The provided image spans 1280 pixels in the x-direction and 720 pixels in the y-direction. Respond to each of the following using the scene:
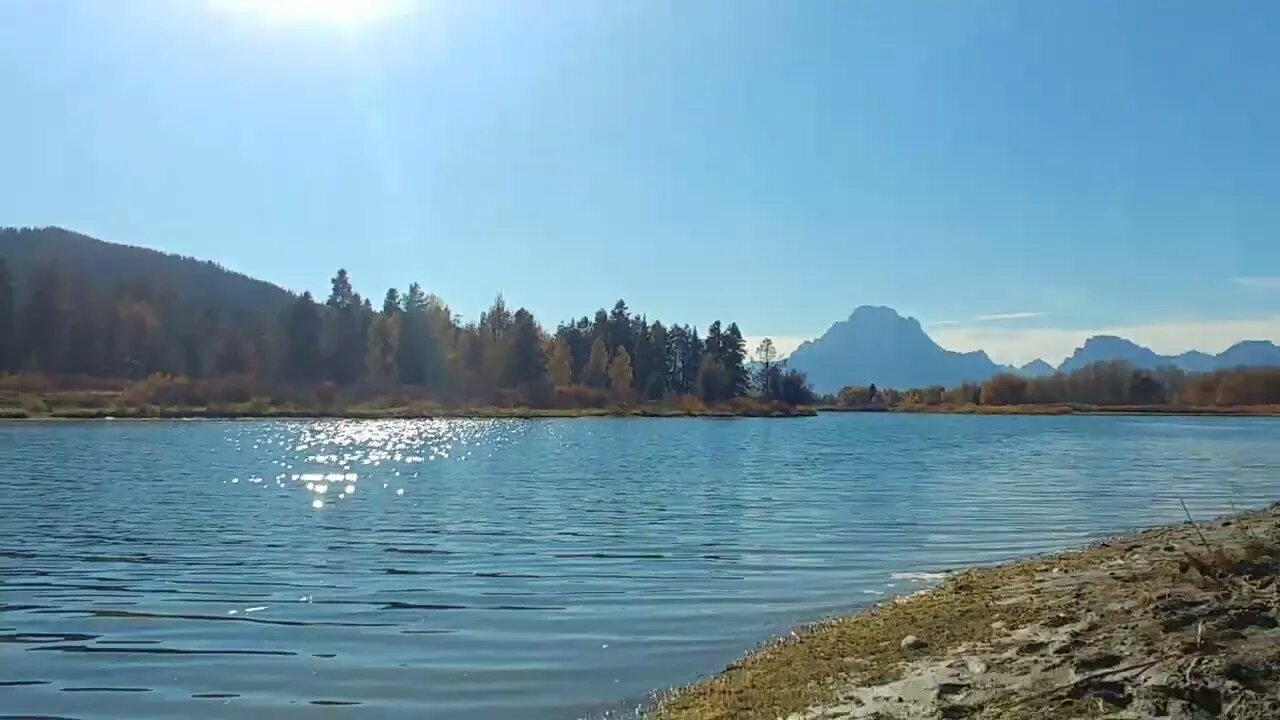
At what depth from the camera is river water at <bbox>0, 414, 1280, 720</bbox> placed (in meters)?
13.4

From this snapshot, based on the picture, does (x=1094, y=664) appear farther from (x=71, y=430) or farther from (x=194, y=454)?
(x=71, y=430)

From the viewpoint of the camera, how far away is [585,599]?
1900 cm

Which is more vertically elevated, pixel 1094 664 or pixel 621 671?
pixel 1094 664

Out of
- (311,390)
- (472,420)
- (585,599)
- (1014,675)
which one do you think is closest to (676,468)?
(585,599)

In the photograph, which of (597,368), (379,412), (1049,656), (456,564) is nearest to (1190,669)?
(1049,656)

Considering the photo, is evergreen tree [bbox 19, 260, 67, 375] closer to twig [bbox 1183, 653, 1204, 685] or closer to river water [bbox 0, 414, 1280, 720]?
river water [bbox 0, 414, 1280, 720]

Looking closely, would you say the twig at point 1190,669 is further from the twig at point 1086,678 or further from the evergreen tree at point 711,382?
the evergreen tree at point 711,382

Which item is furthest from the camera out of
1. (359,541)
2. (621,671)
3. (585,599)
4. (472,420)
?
(472,420)

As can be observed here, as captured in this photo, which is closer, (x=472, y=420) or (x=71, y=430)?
(x=71, y=430)

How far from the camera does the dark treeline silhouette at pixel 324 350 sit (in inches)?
5728

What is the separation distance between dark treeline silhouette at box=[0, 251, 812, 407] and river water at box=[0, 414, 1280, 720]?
3775 inches

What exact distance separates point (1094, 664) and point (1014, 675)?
0.73 meters

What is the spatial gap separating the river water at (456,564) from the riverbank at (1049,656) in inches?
70.4

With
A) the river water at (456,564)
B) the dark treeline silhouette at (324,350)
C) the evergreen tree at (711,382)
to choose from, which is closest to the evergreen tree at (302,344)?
the dark treeline silhouette at (324,350)
